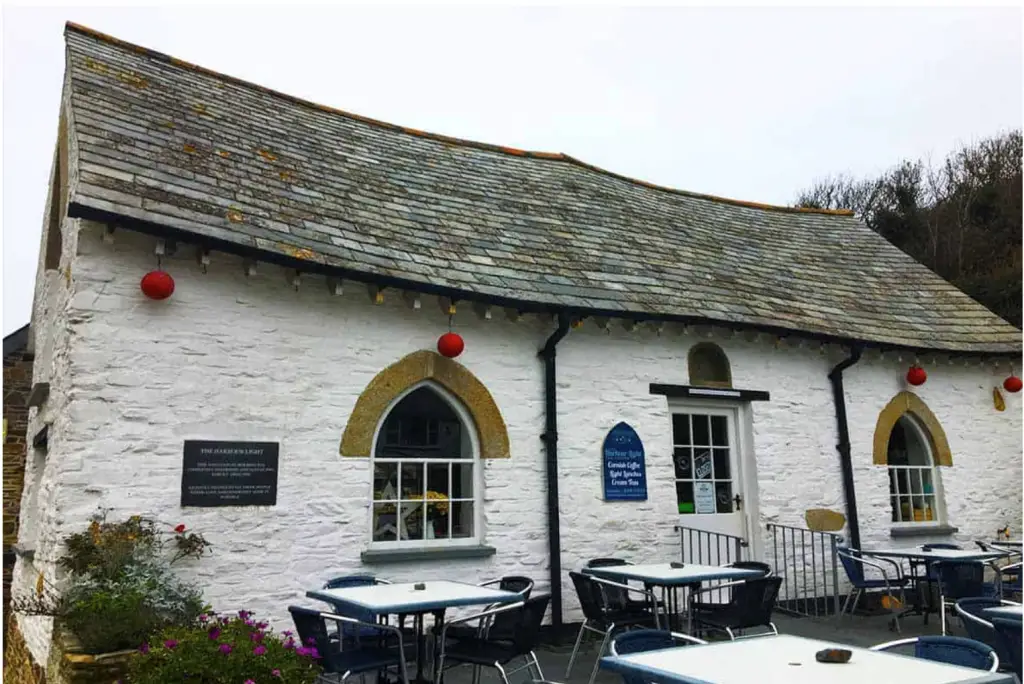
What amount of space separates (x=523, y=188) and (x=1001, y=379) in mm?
7483

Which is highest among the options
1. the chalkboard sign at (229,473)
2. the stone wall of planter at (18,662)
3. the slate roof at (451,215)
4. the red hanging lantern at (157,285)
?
the slate roof at (451,215)

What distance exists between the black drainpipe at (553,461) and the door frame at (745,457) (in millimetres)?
1711

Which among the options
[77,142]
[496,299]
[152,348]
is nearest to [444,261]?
[496,299]

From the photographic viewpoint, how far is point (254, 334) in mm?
6938

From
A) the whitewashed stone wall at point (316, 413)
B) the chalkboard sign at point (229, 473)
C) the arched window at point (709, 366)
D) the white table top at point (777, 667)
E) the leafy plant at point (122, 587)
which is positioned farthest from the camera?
the arched window at point (709, 366)

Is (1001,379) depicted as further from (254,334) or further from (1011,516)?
(254,334)

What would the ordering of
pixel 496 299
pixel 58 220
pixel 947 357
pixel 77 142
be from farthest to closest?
1. pixel 947 357
2. pixel 58 220
3. pixel 496 299
4. pixel 77 142

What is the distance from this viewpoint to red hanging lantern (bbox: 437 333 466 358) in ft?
24.8

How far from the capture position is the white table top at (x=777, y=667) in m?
3.13

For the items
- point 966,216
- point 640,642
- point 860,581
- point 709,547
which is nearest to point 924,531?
point 860,581

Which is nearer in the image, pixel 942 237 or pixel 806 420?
pixel 806 420

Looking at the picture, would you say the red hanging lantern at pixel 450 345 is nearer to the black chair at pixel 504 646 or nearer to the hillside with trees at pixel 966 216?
the black chair at pixel 504 646

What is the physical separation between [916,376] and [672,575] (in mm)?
6124

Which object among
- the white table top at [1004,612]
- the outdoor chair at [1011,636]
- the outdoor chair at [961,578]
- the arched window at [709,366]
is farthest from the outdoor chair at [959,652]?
the arched window at [709,366]
